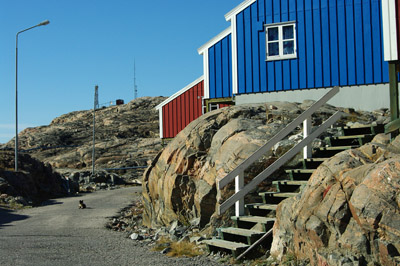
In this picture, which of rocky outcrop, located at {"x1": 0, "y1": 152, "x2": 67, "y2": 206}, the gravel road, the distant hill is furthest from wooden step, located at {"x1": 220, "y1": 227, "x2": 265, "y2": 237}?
the distant hill

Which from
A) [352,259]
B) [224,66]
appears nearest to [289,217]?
[352,259]

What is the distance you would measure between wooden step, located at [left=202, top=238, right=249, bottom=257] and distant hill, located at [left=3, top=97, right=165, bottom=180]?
29.0 metres

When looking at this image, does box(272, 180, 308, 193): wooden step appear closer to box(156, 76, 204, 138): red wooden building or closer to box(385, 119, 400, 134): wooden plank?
box(385, 119, 400, 134): wooden plank

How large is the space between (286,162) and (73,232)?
6.09 metres

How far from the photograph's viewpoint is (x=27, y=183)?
27438mm

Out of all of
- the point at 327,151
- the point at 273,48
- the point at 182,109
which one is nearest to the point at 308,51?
the point at 273,48

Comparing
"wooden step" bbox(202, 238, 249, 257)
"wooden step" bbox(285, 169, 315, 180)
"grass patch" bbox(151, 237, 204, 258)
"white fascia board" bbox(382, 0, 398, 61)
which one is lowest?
"grass patch" bbox(151, 237, 204, 258)

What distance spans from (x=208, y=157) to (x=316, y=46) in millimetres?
6134

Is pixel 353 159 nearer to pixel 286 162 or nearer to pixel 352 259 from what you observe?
pixel 352 259

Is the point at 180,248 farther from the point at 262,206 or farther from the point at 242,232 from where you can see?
the point at 262,206

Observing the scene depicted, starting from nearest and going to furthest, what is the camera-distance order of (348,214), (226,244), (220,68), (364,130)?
(348,214) < (226,244) < (364,130) < (220,68)

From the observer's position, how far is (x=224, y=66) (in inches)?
776

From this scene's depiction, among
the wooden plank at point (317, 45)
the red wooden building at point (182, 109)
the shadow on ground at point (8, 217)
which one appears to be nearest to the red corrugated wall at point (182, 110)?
the red wooden building at point (182, 109)

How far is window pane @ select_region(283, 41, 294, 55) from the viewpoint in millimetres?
17469
